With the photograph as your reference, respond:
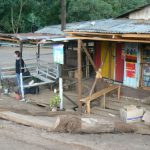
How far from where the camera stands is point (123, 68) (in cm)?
1518

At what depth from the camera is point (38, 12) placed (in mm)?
45375

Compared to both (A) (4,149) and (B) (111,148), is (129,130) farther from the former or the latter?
(A) (4,149)

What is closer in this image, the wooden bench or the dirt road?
the dirt road

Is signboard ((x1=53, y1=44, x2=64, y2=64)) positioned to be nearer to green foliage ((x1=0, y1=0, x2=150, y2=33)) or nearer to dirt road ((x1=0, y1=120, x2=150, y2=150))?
dirt road ((x1=0, y1=120, x2=150, y2=150))

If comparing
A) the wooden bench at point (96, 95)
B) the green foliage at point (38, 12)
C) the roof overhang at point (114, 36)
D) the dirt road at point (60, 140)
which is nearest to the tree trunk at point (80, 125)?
the dirt road at point (60, 140)

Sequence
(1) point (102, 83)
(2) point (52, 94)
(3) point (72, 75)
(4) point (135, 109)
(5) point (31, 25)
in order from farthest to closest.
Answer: (5) point (31, 25), (3) point (72, 75), (2) point (52, 94), (1) point (102, 83), (4) point (135, 109)

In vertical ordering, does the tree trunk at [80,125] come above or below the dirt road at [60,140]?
Result: above

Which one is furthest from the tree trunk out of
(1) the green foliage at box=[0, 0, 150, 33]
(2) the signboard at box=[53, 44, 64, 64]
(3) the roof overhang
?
(1) the green foliage at box=[0, 0, 150, 33]

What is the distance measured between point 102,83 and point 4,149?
6.27 m

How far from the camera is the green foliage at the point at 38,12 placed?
41.8 meters

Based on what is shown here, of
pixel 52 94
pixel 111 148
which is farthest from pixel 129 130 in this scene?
pixel 52 94

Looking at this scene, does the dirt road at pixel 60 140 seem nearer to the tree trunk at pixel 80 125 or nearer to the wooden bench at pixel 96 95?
the tree trunk at pixel 80 125

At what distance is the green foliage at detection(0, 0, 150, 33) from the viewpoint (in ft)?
137

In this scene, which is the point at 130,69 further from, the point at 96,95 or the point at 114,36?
the point at 114,36
